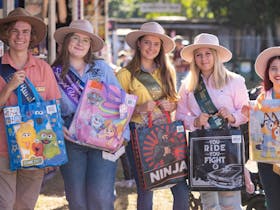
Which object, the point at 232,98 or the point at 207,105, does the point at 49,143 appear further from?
the point at 232,98

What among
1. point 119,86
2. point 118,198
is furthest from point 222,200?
point 118,198

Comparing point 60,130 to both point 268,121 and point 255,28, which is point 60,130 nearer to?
point 268,121

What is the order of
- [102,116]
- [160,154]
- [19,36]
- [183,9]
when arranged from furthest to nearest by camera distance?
[183,9], [160,154], [102,116], [19,36]

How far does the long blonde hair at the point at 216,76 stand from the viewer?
432cm

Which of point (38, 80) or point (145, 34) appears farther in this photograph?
point (145, 34)

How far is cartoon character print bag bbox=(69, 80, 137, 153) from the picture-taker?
4043 mm

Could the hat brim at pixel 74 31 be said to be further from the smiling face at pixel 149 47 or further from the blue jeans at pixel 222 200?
the blue jeans at pixel 222 200


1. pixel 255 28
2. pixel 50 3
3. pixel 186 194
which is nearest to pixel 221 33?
pixel 255 28

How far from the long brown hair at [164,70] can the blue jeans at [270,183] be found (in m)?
0.95

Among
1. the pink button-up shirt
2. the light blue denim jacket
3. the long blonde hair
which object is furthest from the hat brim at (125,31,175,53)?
the pink button-up shirt

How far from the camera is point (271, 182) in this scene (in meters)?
4.16

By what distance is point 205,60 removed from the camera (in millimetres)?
4379

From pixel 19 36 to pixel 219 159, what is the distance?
1.83 meters

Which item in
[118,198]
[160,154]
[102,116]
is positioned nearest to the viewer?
[102,116]
